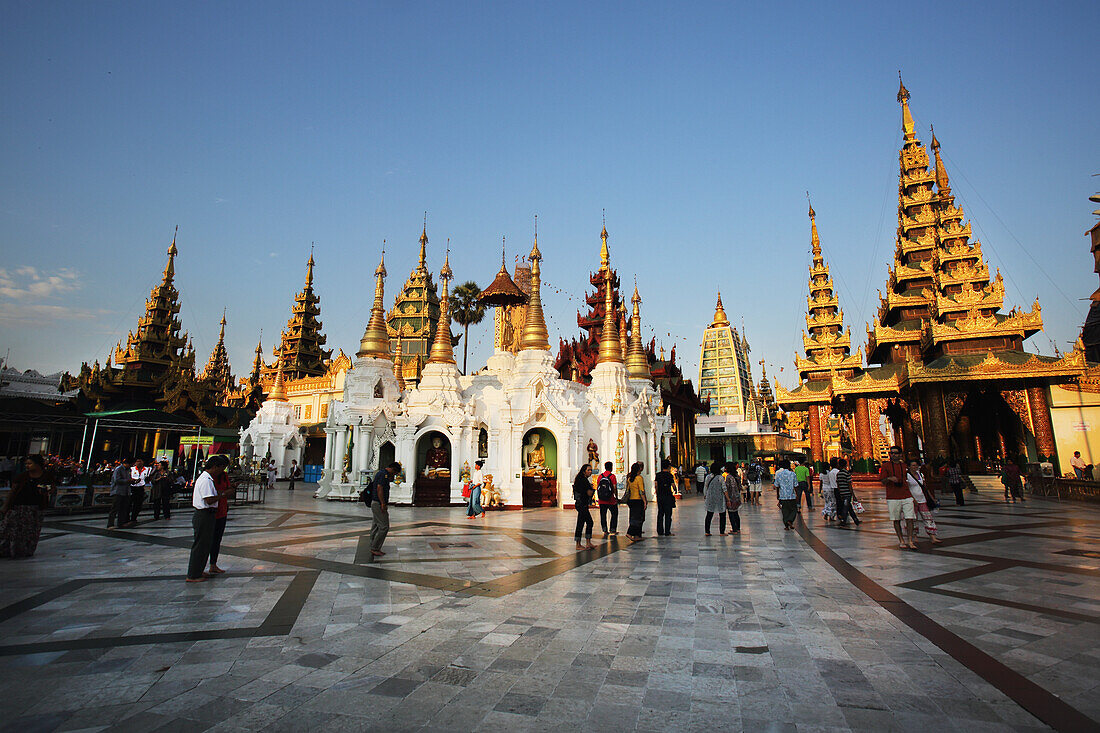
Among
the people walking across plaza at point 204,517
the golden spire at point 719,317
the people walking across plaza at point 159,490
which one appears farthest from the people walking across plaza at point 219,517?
the golden spire at point 719,317

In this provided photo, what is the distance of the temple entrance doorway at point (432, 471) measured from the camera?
2029 cm

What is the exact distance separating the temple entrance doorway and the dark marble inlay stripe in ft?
52.6

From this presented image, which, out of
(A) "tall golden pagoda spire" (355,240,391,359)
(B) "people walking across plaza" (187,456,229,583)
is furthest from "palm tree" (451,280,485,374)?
(B) "people walking across plaza" (187,456,229,583)

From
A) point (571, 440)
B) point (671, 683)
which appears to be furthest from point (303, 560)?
point (571, 440)

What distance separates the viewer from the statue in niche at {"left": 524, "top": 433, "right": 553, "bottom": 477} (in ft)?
68.4

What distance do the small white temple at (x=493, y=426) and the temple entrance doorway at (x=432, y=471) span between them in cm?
4

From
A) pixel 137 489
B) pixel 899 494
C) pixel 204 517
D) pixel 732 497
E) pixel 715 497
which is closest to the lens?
pixel 204 517

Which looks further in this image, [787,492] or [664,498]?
[787,492]

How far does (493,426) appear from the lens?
68.4ft

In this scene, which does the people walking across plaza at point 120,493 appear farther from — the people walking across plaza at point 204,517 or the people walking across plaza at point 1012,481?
the people walking across plaza at point 1012,481

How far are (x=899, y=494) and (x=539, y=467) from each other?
13.4 metres

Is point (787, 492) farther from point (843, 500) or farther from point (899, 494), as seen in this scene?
point (899, 494)

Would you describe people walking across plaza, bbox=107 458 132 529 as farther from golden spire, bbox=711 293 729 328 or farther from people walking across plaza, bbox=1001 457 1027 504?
golden spire, bbox=711 293 729 328

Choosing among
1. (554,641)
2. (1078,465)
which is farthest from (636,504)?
(1078,465)
